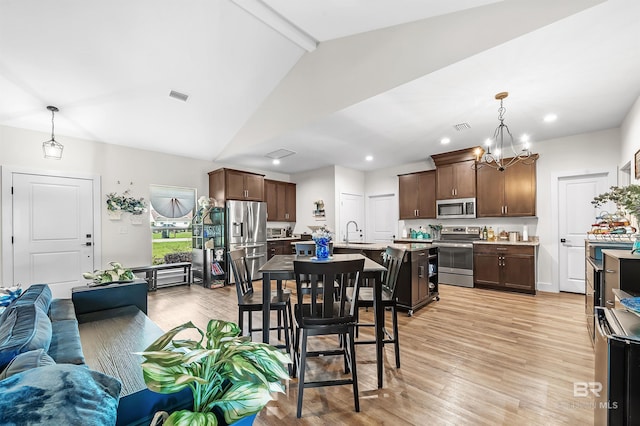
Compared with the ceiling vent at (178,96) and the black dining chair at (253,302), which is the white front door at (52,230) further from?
the black dining chair at (253,302)

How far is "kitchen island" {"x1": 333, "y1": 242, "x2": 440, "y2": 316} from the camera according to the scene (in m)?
3.58

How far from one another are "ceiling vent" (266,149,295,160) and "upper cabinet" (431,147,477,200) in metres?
2.99

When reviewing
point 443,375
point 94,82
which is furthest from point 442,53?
point 94,82

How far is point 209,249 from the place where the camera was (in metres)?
5.48

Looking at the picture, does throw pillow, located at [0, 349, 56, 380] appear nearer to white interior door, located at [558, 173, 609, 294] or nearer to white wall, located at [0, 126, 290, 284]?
white wall, located at [0, 126, 290, 284]

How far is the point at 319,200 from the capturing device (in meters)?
6.82

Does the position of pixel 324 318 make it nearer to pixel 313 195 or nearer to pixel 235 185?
pixel 235 185

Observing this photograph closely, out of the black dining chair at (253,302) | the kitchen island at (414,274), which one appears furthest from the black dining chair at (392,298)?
the kitchen island at (414,274)

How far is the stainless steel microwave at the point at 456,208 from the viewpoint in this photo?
208 inches

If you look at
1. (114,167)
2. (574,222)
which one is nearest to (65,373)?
(114,167)

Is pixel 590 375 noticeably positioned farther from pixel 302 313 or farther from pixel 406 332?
pixel 302 313

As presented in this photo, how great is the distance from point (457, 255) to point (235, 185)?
4735mm

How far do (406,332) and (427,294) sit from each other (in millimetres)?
1142

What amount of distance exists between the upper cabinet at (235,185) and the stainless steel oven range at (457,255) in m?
4.01
